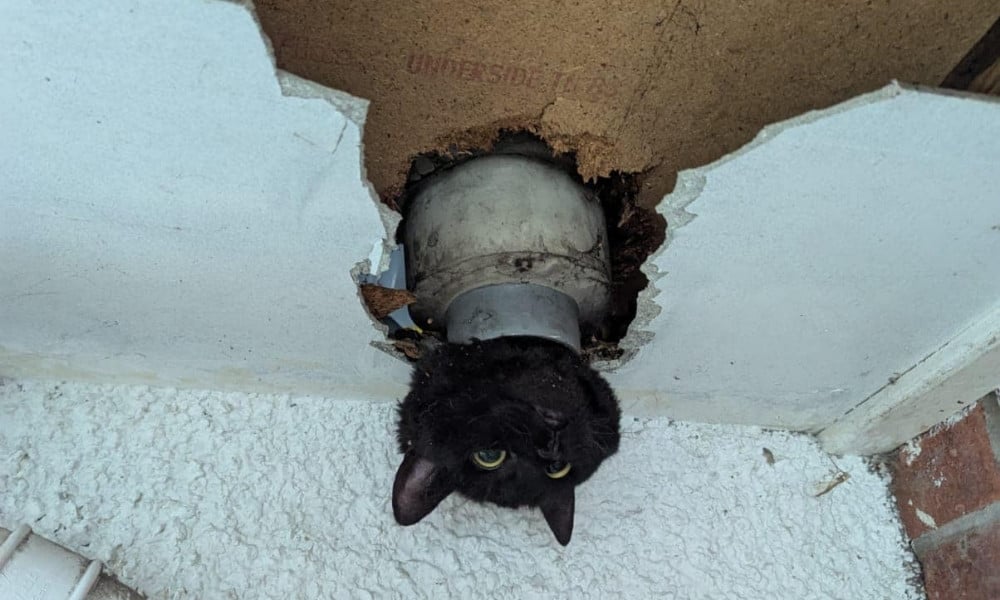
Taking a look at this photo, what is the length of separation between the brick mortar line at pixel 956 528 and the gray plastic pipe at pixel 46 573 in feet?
3.66

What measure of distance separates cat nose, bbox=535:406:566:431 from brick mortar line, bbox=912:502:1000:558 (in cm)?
73

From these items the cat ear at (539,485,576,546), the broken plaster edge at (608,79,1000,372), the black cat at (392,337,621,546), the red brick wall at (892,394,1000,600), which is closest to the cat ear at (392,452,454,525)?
the black cat at (392,337,621,546)

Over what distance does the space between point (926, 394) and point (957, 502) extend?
177 millimetres

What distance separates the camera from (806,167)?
2.75 ft

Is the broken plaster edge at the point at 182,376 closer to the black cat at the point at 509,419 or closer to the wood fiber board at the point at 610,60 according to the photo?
the black cat at the point at 509,419

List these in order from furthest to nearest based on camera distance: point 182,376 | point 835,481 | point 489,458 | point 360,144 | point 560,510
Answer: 1. point 835,481
2. point 182,376
3. point 560,510
4. point 489,458
5. point 360,144

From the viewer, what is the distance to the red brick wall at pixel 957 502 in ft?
3.86

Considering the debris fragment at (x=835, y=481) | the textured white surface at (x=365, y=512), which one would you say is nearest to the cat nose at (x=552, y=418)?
the textured white surface at (x=365, y=512)

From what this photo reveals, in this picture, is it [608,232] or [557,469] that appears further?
[608,232]

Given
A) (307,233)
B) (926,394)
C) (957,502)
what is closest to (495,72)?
(307,233)

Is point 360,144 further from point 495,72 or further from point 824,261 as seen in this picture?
point 824,261

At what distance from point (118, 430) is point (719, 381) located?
85 centimetres

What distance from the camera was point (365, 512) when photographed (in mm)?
1122

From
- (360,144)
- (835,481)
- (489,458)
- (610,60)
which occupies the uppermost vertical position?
(610,60)
